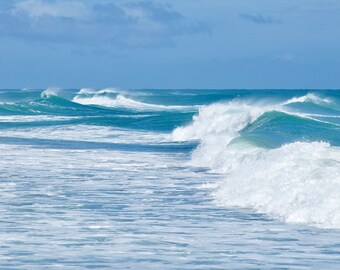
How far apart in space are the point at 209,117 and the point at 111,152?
13.6 metres

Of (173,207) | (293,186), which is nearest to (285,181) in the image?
(293,186)

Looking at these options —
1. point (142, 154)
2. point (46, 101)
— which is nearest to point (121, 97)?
point (46, 101)

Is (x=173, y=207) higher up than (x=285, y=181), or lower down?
lower down

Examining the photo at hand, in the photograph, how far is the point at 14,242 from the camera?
9.23 meters

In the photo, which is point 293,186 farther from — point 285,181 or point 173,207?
point 173,207

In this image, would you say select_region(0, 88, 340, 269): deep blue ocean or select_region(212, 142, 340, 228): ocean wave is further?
select_region(212, 142, 340, 228): ocean wave

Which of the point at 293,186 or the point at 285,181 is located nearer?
the point at 293,186

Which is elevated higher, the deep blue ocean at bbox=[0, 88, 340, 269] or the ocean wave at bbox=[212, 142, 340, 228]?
the ocean wave at bbox=[212, 142, 340, 228]

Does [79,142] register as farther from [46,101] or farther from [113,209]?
[46,101]

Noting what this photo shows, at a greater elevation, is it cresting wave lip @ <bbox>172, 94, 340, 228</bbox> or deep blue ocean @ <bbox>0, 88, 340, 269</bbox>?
cresting wave lip @ <bbox>172, 94, 340, 228</bbox>

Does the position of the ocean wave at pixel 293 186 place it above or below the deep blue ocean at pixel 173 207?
above

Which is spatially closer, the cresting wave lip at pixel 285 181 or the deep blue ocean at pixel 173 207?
the deep blue ocean at pixel 173 207

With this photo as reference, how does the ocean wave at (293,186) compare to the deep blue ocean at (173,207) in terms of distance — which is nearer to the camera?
the deep blue ocean at (173,207)

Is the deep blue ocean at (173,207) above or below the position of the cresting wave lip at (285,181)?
below
